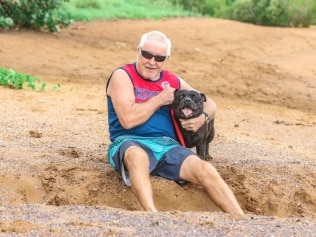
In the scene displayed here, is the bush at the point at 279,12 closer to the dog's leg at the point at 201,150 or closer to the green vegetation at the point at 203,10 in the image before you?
the green vegetation at the point at 203,10

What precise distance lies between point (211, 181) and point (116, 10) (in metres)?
17.8

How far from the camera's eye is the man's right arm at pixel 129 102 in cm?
642

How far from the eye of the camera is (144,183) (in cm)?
612

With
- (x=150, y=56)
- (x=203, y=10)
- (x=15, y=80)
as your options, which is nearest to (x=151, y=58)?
(x=150, y=56)

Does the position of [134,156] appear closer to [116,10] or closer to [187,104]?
[187,104]

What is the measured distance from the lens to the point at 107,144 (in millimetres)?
8109

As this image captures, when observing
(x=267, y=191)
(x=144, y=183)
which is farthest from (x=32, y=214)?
(x=267, y=191)

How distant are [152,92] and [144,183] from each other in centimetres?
86

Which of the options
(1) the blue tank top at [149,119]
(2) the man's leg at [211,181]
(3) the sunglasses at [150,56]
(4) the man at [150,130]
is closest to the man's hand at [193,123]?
(4) the man at [150,130]

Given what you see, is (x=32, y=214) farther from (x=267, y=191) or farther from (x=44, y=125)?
(x=44, y=125)

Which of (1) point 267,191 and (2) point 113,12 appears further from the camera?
(2) point 113,12

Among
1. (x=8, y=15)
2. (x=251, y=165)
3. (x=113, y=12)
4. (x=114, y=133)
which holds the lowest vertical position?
(x=113, y=12)

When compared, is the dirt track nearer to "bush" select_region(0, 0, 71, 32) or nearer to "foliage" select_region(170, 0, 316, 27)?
"bush" select_region(0, 0, 71, 32)

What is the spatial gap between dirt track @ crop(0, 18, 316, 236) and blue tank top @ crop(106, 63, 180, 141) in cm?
36
